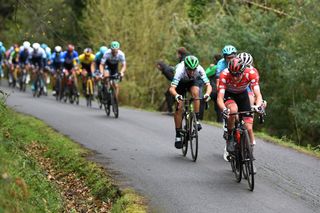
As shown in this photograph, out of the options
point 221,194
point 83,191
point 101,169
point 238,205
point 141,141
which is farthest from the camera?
point 141,141

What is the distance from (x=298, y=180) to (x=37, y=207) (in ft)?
16.5

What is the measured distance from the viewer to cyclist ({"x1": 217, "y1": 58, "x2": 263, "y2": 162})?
34.1ft

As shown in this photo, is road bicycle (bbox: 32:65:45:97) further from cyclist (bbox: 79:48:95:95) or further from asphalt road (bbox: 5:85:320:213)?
asphalt road (bbox: 5:85:320:213)

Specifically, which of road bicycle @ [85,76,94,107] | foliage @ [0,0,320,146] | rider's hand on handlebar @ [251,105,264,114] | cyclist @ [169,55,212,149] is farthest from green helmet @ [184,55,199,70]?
road bicycle @ [85,76,94,107]

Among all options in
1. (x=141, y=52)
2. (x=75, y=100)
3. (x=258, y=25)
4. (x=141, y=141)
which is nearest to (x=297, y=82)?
(x=258, y=25)

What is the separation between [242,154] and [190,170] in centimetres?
167

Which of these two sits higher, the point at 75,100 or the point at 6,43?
the point at 6,43

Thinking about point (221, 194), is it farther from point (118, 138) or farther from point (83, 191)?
point (118, 138)

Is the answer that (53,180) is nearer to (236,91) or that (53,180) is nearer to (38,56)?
(236,91)

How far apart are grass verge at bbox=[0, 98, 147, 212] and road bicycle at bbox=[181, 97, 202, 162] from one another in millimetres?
1830

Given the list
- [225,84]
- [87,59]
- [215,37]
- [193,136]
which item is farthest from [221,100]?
[215,37]

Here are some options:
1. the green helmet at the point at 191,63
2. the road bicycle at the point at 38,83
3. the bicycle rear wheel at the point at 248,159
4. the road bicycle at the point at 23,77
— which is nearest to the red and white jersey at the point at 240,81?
the bicycle rear wheel at the point at 248,159

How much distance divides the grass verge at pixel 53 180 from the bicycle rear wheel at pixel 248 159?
166cm

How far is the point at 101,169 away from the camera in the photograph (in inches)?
458
